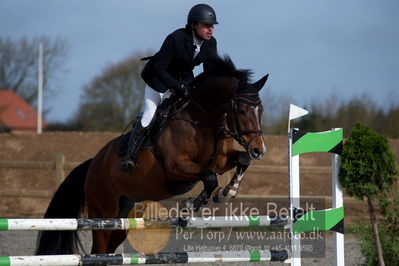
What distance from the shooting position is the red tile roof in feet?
102

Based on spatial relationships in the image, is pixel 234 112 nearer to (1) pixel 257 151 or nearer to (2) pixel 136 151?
(1) pixel 257 151

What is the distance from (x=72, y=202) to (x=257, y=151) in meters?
2.30

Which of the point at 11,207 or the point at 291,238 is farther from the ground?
the point at 11,207

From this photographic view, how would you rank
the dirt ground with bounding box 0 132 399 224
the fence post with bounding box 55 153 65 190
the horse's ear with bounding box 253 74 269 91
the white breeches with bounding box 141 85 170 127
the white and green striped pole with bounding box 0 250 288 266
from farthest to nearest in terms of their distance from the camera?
the dirt ground with bounding box 0 132 399 224 < the fence post with bounding box 55 153 65 190 < the white breeches with bounding box 141 85 170 127 < the horse's ear with bounding box 253 74 269 91 < the white and green striped pole with bounding box 0 250 288 266

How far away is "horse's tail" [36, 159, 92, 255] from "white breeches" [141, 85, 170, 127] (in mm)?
1183

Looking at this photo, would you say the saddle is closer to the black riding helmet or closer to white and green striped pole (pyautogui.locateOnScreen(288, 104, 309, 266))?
the black riding helmet

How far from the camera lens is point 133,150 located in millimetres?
5066

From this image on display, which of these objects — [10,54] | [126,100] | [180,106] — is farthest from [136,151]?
[10,54]

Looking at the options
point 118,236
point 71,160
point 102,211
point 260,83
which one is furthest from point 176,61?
point 71,160

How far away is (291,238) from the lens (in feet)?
13.9

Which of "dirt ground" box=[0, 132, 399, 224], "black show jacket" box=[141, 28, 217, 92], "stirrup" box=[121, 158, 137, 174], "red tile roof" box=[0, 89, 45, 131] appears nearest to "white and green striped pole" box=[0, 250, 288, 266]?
"stirrup" box=[121, 158, 137, 174]

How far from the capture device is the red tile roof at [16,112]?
31.2m

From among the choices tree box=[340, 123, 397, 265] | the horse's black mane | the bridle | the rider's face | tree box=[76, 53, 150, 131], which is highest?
tree box=[76, 53, 150, 131]

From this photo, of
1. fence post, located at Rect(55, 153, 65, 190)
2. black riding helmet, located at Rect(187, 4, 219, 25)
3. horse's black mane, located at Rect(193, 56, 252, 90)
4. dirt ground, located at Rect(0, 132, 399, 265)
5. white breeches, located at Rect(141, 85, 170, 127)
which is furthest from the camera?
dirt ground, located at Rect(0, 132, 399, 265)
